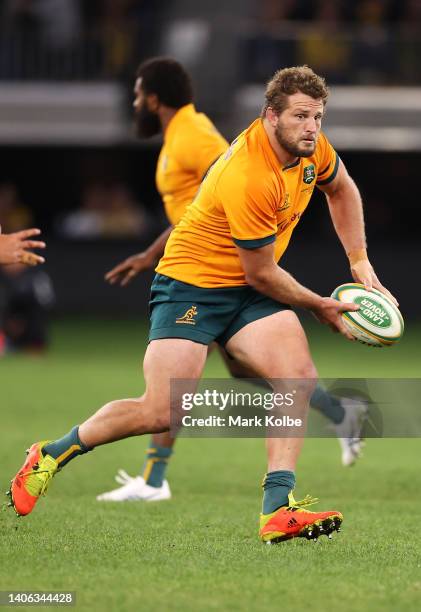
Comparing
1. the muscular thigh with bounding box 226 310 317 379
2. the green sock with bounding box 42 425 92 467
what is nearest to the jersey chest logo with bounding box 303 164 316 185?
the muscular thigh with bounding box 226 310 317 379

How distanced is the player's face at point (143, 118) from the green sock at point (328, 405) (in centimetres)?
203

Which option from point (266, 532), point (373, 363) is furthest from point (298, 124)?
point (373, 363)

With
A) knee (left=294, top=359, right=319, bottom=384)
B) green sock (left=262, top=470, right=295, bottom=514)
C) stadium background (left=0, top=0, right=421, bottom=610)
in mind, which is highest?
knee (left=294, top=359, right=319, bottom=384)

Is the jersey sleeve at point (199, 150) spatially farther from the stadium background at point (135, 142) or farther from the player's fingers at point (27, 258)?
the stadium background at point (135, 142)

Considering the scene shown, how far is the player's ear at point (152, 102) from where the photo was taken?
→ 862 centimetres

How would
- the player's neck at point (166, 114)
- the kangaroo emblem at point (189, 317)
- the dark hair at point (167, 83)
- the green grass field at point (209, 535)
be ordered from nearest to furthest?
1. the green grass field at point (209, 535)
2. the kangaroo emblem at point (189, 317)
3. the dark hair at point (167, 83)
4. the player's neck at point (166, 114)

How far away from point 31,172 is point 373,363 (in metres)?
Result: 10.1

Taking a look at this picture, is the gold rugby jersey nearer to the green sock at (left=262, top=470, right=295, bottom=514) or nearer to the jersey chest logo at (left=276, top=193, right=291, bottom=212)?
the jersey chest logo at (left=276, top=193, right=291, bottom=212)

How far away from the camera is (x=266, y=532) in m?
6.40

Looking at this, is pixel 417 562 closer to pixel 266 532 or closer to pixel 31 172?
pixel 266 532

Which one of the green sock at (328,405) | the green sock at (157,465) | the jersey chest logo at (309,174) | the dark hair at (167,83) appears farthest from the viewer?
the dark hair at (167,83)

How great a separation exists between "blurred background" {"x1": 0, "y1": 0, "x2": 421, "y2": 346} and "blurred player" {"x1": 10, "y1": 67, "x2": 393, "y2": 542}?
1379 cm

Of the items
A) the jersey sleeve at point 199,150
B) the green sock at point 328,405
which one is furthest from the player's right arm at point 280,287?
the jersey sleeve at point 199,150

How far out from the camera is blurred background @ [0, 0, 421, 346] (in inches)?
811
